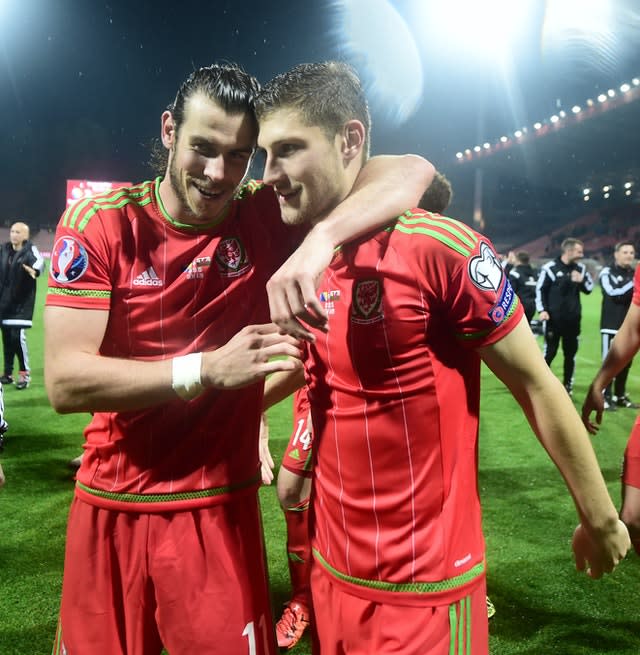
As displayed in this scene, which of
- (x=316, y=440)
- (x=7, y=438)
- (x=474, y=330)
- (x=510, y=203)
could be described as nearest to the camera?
(x=474, y=330)

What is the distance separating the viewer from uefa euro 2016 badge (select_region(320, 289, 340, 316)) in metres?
1.52

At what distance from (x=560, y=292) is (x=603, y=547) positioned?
7.48 m

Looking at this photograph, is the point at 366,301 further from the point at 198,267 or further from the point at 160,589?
the point at 160,589

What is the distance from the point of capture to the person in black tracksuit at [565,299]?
848 centimetres

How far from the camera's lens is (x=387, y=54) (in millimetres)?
34969

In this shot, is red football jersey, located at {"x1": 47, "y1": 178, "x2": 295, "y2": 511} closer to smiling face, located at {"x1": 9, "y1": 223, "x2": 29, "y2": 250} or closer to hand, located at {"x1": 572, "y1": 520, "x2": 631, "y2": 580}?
hand, located at {"x1": 572, "y1": 520, "x2": 631, "y2": 580}

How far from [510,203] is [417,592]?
4530 centimetres

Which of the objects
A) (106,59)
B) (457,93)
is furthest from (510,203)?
(106,59)

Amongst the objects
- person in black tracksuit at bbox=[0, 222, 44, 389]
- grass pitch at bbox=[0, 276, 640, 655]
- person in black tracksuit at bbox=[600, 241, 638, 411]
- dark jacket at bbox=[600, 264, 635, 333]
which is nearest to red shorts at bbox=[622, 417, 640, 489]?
grass pitch at bbox=[0, 276, 640, 655]

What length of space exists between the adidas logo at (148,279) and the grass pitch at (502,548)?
834 mm

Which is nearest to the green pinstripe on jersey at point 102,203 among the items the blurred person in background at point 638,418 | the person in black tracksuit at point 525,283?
the blurred person in background at point 638,418

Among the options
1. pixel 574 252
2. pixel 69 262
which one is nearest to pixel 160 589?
pixel 69 262

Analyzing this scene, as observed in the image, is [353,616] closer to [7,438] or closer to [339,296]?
[339,296]

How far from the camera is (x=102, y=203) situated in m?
1.76
